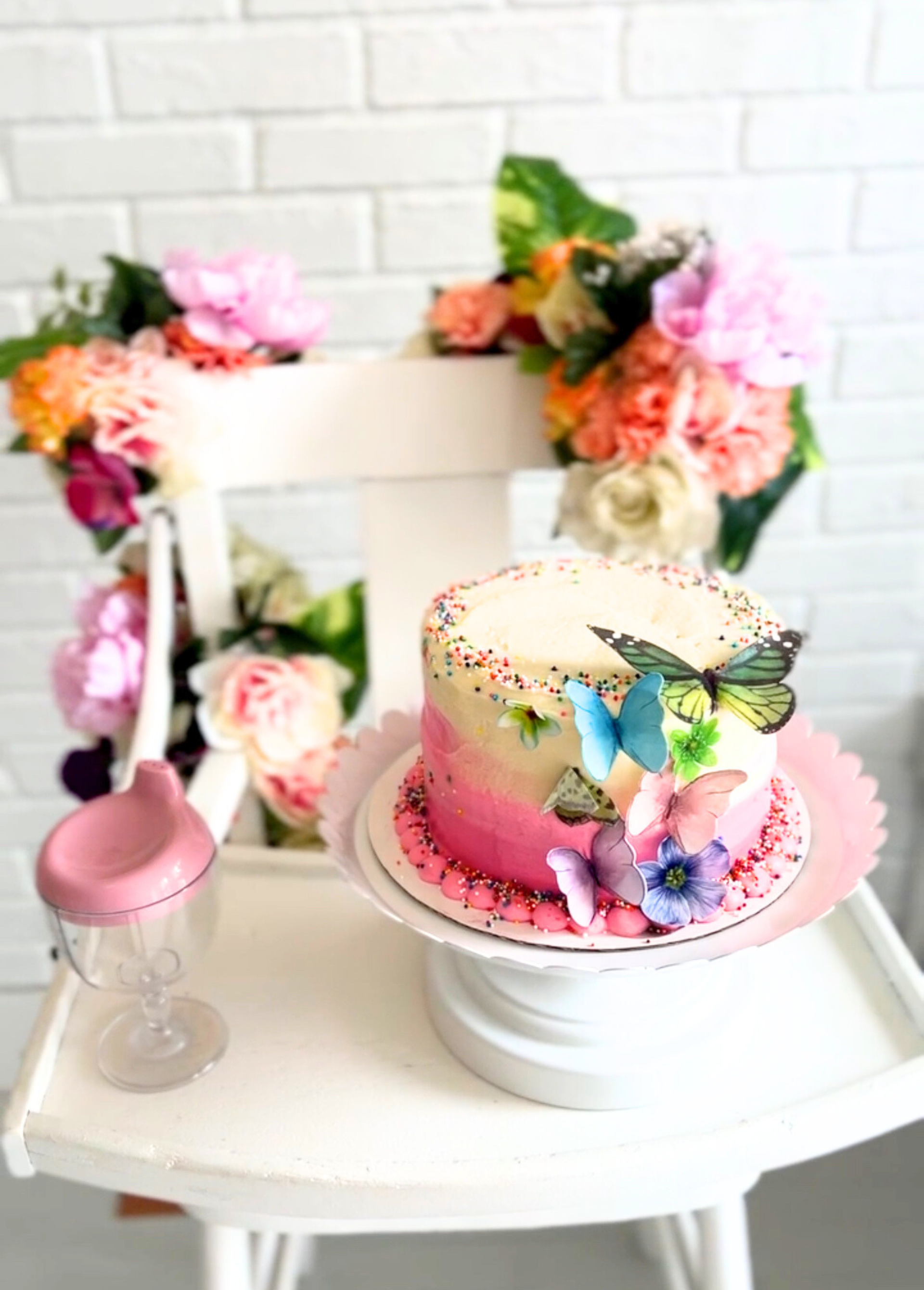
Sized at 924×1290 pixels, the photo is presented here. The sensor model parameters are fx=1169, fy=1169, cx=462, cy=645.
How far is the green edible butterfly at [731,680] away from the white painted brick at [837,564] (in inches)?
27.5

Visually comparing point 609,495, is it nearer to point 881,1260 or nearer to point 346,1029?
point 346,1029

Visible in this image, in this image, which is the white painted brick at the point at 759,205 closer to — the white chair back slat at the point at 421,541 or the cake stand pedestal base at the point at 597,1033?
the white chair back slat at the point at 421,541

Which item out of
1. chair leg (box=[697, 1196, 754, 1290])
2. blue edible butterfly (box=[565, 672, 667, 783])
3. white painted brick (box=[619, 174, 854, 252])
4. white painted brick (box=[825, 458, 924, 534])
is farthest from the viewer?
white painted brick (box=[825, 458, 924, 534])

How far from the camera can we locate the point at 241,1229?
0.67 meters

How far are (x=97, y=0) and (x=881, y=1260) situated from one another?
4.28ft

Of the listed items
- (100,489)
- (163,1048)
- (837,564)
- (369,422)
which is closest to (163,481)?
(100,489)

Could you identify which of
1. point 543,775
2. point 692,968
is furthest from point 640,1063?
point 543,775

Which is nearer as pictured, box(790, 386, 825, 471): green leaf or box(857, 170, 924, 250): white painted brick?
box(790, 386, 825, 471): green leaf

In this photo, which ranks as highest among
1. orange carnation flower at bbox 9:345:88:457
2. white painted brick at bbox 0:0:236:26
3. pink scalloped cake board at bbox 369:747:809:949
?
white painted brick at bbox 0:0:236:26

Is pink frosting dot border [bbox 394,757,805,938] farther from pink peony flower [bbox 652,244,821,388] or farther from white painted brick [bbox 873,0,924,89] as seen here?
white painted brick [bbox 873,0,924,89]

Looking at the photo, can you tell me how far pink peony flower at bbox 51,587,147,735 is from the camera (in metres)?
0.80

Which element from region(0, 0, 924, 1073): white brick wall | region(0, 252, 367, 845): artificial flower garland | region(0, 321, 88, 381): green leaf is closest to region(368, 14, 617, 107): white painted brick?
region(0, 0, 924, 1073): white brick wall

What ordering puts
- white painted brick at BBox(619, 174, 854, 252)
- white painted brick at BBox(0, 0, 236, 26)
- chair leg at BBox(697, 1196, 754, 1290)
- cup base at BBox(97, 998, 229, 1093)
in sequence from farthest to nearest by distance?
white painted brick at BBox(619, 174, 854, 252)
white painted brick at BBox(0, 0, 236, 26)
chair leg at BBox(697, 1196, 754, 1290)
cup base at BBox(97, 998, 229, 1093)

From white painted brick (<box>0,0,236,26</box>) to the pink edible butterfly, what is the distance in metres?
0.75
